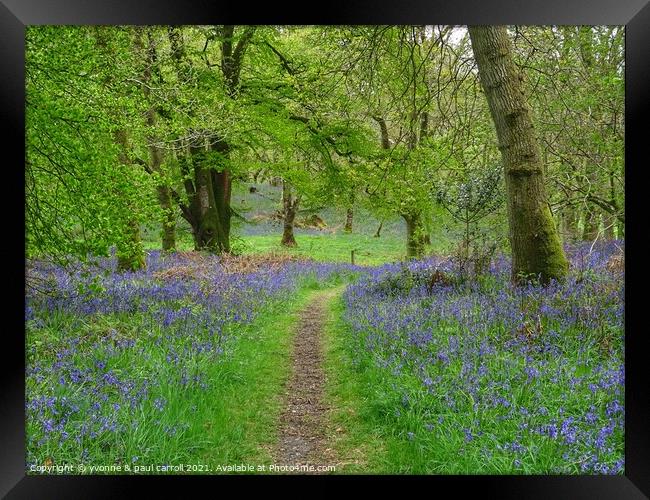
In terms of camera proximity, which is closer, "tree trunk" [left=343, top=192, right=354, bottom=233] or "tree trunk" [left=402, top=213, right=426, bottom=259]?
"tree trunk" [left=343, top=192, right=354, bottom=233]

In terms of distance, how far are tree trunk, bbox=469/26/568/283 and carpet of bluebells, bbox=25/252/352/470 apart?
322 cm

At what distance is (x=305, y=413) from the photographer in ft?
12.4

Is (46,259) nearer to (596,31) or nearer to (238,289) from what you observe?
(238,289)

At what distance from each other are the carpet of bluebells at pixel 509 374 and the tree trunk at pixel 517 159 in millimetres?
297

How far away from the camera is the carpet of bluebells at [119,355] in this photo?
3094mm

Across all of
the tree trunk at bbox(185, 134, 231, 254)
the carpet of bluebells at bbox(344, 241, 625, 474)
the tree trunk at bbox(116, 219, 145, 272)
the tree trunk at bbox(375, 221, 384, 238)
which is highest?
the tree trunk at bbox(185, 134, 231, 254)

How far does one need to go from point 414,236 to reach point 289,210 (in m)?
1.72

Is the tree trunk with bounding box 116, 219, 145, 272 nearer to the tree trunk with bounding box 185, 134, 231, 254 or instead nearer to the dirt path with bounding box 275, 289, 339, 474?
the tree trunk with bounding box 185, 134, 231, 254

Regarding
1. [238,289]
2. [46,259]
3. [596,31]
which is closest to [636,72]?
[596,31]

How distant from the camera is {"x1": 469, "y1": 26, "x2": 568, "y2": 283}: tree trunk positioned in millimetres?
4984

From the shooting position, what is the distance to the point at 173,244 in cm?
576

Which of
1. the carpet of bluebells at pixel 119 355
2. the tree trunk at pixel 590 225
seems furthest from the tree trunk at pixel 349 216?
the tree trunk at pixel 590 225

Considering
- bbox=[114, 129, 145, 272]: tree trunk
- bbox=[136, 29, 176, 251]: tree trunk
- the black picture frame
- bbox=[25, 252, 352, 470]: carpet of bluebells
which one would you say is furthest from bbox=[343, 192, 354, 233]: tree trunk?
the black picture frame
